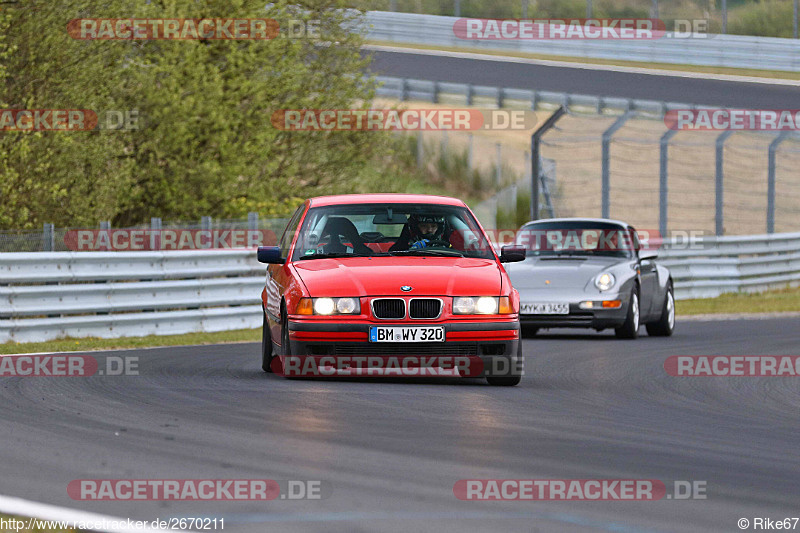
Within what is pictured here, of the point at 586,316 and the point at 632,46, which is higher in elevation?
the point at 632,46

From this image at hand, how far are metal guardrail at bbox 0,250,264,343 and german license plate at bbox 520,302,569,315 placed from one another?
4015 millimetres

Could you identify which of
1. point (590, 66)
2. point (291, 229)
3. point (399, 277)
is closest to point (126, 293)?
point (291, 229)

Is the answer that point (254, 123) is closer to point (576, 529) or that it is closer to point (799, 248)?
point (799, 248)

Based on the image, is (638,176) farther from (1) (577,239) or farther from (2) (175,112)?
(1) (577,239)

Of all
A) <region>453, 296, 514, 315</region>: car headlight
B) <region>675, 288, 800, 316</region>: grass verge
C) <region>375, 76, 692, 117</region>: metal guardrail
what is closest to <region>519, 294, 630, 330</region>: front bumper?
<region>453, 296, 514, 315</region>: car headlight

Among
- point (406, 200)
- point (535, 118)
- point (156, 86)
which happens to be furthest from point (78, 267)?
point (535, 118)

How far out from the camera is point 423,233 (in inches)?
447

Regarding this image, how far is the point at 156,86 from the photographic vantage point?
83.9 ft

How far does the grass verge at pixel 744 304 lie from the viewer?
76.8 feet

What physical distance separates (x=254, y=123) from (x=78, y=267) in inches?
422

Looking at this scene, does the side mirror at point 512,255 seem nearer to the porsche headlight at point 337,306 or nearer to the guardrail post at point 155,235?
the porsche headlight at point 337,306

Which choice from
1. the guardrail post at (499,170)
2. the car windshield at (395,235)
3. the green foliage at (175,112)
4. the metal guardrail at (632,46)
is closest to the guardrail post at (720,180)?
the green foliage at (175,112)

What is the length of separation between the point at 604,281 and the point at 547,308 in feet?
2.42

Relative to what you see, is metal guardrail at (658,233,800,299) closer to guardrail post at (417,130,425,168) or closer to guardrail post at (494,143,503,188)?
guardrail post at (494,143,503,188)
